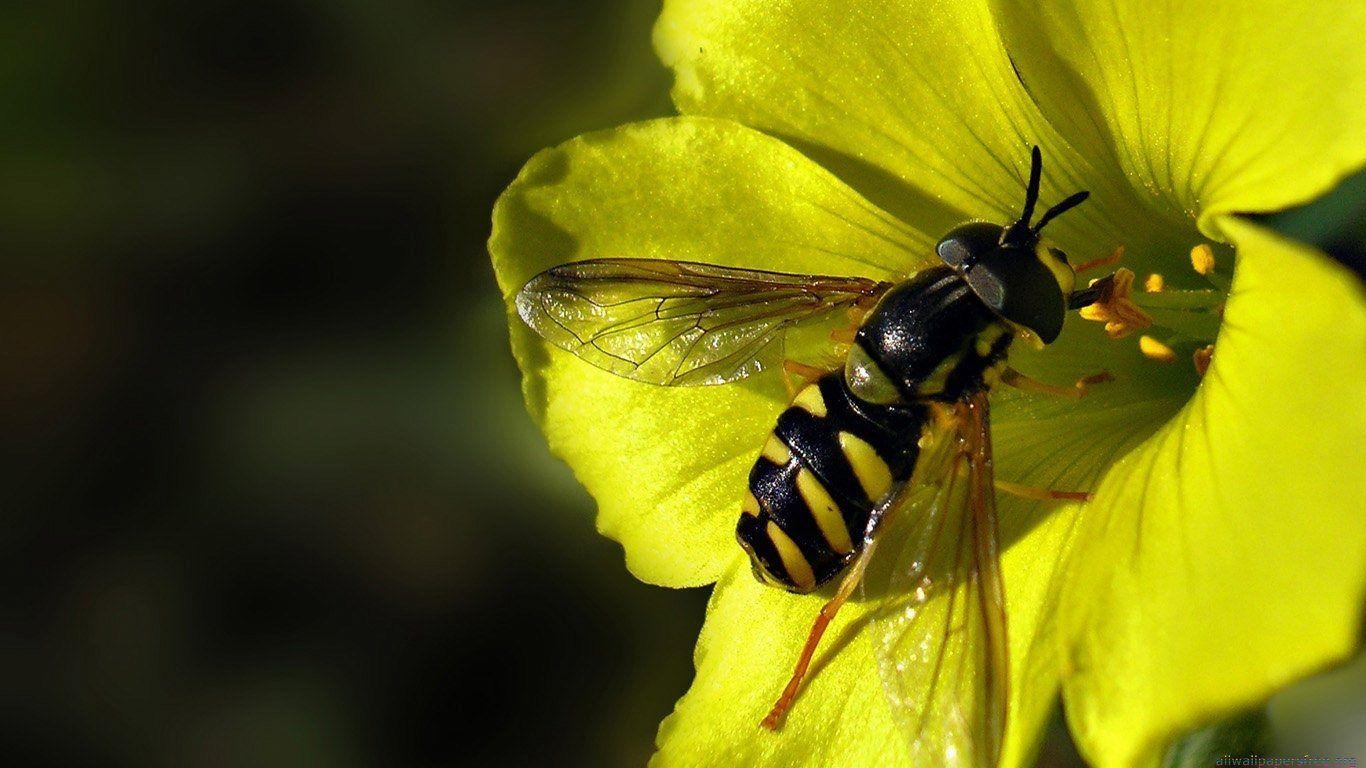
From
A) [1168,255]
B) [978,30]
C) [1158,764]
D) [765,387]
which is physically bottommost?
[1158,764]

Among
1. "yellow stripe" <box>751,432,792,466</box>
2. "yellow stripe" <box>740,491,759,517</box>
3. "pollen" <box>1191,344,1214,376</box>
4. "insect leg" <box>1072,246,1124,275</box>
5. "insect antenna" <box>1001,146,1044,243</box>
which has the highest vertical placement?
"insect antenna" <box>1001,146,1044,243</box>

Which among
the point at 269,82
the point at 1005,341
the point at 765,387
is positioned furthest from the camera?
the point at 269,82

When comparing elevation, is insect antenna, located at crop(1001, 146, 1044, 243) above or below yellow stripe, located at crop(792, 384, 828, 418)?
above

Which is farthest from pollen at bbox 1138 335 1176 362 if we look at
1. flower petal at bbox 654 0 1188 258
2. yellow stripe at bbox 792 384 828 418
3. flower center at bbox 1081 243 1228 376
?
yellow stripe at bbox 792 384 828 418

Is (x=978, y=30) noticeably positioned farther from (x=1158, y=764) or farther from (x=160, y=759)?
(x=160, y=759)

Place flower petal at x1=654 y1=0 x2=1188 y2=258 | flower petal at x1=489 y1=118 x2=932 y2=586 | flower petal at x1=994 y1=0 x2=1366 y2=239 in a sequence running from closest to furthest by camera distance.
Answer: flower petal at x1=994 y1=0 x2=1366 y2=239, flower petal at x1=654 y1=0 x2=1188 y2=258, flower petal at x1=489 y1=118 x2=932 y2=586

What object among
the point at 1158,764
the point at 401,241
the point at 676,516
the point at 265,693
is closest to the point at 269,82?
the point at 401,241

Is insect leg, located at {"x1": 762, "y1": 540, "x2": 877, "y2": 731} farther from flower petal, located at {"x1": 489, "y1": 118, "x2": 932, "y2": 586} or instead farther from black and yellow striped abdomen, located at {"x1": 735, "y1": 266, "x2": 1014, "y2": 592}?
flower petal, located at {"x1": 489, "y1": 118, "x2": 932, "y2": 586}
